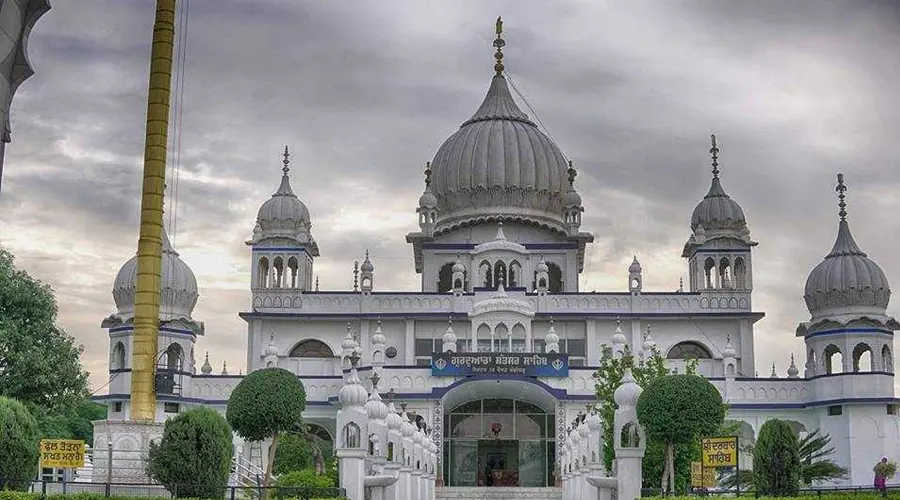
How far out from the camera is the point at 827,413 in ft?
160

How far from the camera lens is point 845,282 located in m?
50.9

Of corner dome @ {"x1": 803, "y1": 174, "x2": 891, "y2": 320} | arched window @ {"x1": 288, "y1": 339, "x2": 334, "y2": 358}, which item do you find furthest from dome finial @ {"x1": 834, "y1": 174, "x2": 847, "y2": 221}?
arched window @ {"x1": 288, "y1": 339, "x2": 334, "y2": 358}

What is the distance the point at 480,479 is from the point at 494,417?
2.50m

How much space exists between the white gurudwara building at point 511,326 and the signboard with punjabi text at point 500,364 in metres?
0.08

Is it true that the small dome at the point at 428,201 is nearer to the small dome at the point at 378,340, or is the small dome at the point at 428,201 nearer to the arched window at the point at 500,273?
the arched window at the point at 500,273

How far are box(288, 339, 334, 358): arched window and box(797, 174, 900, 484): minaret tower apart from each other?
20705 mm

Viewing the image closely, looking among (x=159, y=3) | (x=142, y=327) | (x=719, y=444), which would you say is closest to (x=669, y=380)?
(x=719, y=444)

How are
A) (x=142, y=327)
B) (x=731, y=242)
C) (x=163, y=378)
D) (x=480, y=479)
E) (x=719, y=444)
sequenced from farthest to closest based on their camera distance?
(x=731, y=242) < (x=480, y=479) < (x=163, y=378) < (x=142, y=327) < (x=719, y=444)

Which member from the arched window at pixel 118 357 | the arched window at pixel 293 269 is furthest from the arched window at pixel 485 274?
the arched window at pixel 118 357

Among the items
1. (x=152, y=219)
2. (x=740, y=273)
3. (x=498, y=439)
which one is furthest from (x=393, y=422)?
(x=740, y=273)

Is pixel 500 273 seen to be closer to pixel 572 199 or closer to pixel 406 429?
pixel 572 199

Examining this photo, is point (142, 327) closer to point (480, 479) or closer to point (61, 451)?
point (61, 451)

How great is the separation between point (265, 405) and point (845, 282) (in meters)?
29.0

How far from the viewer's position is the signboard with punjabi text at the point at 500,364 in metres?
45.9
